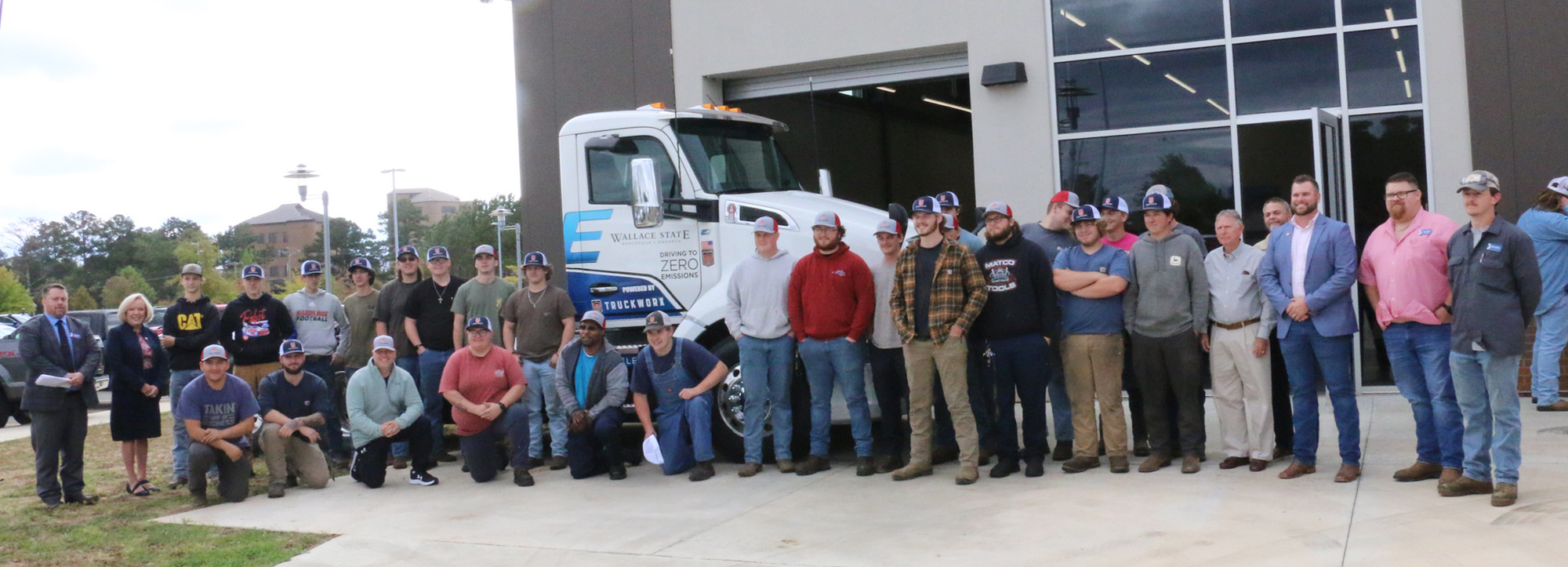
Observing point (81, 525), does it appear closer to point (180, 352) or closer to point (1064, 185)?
point (180, 352)

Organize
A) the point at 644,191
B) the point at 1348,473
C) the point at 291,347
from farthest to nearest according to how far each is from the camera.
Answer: the point at 291,347, the point at 644,191, the point at 1348,473

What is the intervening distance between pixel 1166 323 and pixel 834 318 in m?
2.06

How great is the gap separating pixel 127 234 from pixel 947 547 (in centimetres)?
8678

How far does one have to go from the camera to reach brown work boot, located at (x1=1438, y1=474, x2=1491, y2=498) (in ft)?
21.3

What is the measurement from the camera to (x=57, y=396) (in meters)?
8.55

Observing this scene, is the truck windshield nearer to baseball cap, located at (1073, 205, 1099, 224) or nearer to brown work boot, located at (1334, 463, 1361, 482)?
baseball cap, located at (1073, 205, 1099, 224)

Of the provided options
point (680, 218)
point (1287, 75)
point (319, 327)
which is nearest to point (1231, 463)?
point (680, 218)

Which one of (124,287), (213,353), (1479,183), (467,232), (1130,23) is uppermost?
(467,232)

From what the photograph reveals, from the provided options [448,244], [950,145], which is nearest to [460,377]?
[950,145]

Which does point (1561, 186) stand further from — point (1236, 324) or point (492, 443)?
point (492, 443)

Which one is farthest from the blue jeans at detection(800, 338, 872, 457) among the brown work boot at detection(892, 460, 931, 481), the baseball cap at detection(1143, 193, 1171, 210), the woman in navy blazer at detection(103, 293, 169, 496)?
the woman in navy blazer at detection(103, 293, 169, 496)

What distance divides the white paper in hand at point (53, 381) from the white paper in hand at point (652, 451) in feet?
13.0

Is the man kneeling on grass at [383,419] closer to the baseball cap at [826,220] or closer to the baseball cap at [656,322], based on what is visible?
the baseball cap at [656,322]

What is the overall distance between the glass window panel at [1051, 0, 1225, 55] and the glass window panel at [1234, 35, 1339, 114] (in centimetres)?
39
